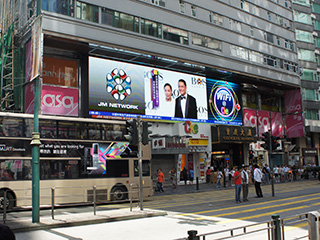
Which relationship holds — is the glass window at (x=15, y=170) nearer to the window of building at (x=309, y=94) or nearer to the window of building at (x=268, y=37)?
the window of building at (x=268, y=37)

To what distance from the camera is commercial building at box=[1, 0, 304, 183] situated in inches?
996

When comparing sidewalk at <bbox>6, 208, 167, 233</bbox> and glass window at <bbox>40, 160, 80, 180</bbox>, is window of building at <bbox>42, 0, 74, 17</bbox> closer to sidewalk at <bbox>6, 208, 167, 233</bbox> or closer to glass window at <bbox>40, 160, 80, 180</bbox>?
glass window at <bbox>40, 160, 80, 180</bbox>

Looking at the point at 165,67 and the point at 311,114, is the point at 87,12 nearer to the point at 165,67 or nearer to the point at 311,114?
the point at 165,67

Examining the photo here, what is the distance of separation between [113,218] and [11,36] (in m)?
20.0

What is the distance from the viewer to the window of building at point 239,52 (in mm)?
36912

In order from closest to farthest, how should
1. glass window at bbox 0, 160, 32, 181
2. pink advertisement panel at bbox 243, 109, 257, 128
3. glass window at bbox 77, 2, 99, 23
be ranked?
1. glass window at bbox 0, 160, 32, 181
2. glass window at bbox 77, 2, 99, 23
3. pink advertisement panel at bbox 243, 109, 257, 128

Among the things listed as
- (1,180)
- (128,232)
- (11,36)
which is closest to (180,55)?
(11,36)

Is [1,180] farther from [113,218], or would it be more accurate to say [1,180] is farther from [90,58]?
[90,58]

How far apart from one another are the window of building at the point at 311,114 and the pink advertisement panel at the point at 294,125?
263cm

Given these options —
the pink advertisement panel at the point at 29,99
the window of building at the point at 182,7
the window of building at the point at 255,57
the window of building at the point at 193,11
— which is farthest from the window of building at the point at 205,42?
the pink advertisement panel at the point at 29,99

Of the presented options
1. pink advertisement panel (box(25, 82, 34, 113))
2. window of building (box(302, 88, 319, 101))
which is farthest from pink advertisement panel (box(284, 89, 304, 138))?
pink advertisement panel (box(25, 82, 34, 113))

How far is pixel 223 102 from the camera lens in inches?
1432

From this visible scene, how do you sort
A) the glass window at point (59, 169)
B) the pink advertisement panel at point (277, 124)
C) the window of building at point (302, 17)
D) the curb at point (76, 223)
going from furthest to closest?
1. the window of building at point (302, 17)
2. the pink advertisement panel at point (277, 124)
3. the glass window at point (59, 169)
4. the curb at point (76, 223)

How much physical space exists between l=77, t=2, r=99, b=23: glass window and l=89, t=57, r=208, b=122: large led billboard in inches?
118
